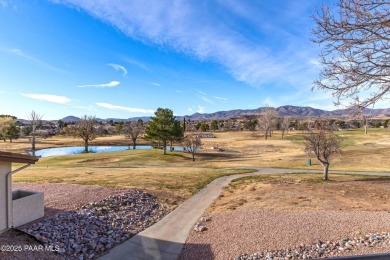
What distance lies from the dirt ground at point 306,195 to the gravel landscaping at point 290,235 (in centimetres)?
165

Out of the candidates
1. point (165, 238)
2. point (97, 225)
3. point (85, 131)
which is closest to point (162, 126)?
point (85, 131)

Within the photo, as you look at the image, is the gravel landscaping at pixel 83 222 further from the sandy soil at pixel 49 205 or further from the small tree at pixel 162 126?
the small tree at pixel 162 126

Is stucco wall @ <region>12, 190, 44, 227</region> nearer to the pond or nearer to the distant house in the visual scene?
the distant house

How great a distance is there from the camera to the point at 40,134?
112812 millimetres

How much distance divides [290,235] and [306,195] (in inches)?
302

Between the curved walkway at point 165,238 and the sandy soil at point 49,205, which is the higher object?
the sandy soil at point 49,205

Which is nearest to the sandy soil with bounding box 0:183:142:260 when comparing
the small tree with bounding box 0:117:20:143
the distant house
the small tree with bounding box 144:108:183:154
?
the distant house

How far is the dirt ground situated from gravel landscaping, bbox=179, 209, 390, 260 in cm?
165

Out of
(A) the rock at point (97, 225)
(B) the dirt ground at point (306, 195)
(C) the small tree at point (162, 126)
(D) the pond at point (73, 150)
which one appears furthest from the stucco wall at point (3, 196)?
(D) the pond at point (73, 150)

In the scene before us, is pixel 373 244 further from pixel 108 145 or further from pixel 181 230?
pixel 108 145

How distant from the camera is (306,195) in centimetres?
1781

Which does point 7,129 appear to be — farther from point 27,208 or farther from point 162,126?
point 27,208

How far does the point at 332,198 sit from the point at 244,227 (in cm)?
786

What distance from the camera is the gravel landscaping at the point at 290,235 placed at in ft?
31.2
